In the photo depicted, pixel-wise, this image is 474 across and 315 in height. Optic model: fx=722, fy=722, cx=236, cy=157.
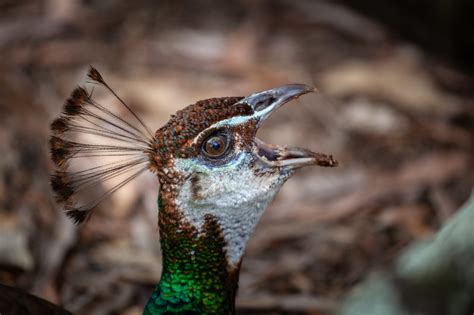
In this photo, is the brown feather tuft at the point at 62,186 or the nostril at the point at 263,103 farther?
the nostril at the point at 263,103

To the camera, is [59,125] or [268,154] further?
[268,154]

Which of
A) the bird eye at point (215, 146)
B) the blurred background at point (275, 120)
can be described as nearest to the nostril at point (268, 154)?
the bird eye at point (215, 146)

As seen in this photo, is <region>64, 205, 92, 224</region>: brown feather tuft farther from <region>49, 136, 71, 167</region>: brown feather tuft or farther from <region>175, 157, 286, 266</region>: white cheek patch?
<region>175, 157, 286, 266</region>: white cheek patch

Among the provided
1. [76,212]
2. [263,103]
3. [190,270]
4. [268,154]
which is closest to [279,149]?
[268,154]

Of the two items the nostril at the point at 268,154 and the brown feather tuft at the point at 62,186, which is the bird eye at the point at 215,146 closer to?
the nostril at the point at 268,154

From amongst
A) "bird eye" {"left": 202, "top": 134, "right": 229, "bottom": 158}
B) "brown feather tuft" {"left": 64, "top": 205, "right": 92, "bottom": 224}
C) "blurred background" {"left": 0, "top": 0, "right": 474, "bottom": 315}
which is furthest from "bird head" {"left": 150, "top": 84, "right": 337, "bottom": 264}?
"blurred background" {"left": 0, "top": 0, "right": 474, "bottom": 315}

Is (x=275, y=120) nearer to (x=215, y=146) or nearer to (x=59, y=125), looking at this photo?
(x=215, y=146)

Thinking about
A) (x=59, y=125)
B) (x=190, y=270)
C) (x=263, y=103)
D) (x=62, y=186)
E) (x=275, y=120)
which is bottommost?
(x=190, y=270)
